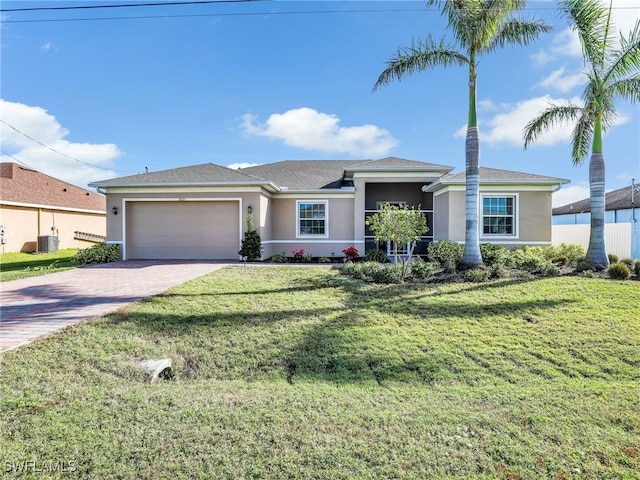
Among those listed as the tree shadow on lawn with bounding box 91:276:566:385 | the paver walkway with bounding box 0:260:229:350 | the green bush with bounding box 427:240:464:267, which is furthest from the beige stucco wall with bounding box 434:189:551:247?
the paver walkway with bounding box 0:260:229:350

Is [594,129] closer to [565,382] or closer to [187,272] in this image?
[565,382]

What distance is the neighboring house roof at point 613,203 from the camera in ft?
67.8

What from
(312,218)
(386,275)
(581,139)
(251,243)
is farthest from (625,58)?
(251,243)

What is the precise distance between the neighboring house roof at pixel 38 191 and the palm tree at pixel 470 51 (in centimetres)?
2092

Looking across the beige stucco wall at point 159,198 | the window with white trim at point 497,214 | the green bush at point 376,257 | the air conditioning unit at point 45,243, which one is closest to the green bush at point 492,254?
the window with white trim at point 497,214

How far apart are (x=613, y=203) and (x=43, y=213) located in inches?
1466

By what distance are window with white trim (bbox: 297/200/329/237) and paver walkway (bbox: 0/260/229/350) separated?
484 cm

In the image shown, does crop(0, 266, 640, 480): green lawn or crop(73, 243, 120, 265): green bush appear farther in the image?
crop(73, 243, 120, 265): green bush

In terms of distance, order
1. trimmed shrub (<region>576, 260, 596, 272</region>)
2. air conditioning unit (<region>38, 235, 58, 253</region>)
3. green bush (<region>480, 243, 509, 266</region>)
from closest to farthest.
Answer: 1. trimmed shrub (<region>576, 260, 596, 272</region>)
2. green bush (<region>480, 243, 509, 266</region>)
3. air conditioning unit (<region>38, 235, 58, 253</region>)

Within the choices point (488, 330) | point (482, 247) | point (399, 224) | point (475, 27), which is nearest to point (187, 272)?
point (399, 224)

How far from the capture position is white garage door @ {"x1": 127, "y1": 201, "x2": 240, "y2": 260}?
14281 mm

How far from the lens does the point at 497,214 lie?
543 inches

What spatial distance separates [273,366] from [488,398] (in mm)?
2723

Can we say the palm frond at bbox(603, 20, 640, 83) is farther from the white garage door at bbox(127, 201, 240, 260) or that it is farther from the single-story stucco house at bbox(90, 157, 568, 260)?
the white garage door at bbox(127, 201, 240, 260)
